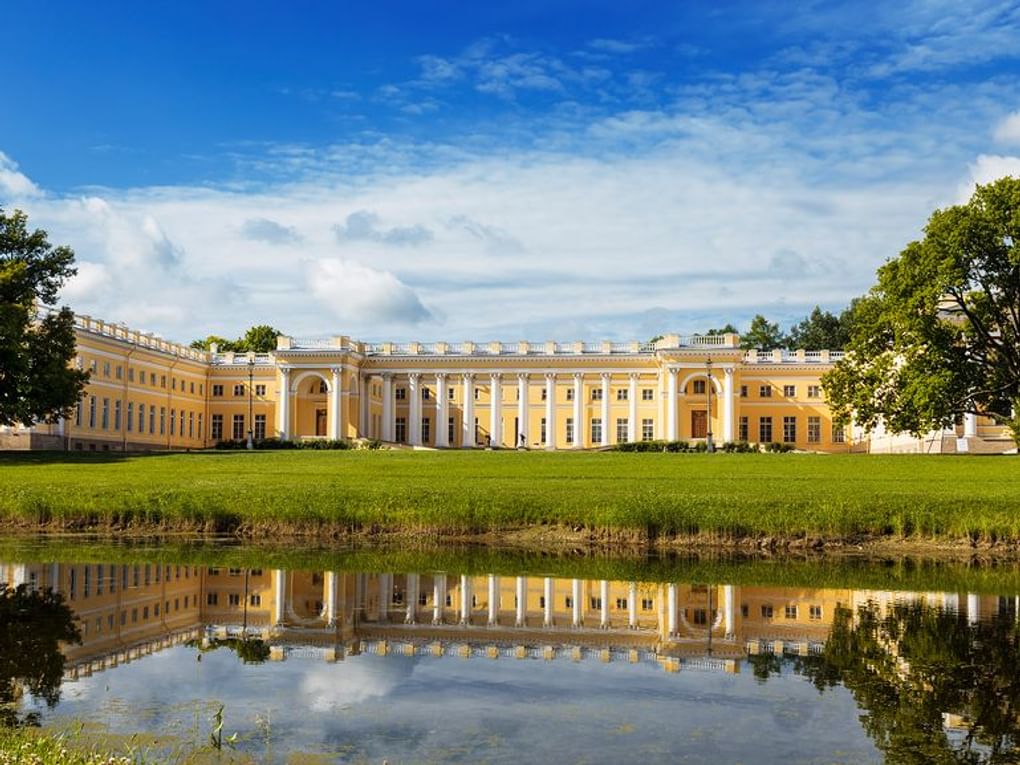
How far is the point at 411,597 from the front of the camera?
20.7 metres

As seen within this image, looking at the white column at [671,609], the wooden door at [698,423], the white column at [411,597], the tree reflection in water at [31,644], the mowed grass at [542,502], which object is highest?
the wooden door at [698,423]

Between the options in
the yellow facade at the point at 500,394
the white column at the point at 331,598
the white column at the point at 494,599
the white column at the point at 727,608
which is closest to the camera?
the white column at the point at 727,608

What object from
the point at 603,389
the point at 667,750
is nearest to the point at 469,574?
the point at 667,750

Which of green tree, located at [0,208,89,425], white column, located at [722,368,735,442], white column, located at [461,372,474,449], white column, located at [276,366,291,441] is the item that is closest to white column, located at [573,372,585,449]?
white column, located at [461,372,474,449]

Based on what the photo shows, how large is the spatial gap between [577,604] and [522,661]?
195 inches

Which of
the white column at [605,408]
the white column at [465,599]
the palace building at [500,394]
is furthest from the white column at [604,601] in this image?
the white column at [605,408]

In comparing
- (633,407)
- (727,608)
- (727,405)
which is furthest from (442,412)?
(727,608)

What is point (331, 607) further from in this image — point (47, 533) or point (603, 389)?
point (603, 389)

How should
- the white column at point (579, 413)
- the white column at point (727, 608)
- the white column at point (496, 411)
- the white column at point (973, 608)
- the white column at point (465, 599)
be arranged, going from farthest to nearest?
the white column at point (496, 411) → the white column at point (579, 413) → the white column at point (465, 599) → the white column at point (973, 608) → the white column at point (727, 608)

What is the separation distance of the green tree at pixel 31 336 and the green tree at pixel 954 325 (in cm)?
3543

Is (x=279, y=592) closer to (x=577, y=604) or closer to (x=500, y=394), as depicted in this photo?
(x=577, y=604)

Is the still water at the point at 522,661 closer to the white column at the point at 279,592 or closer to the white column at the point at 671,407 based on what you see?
the white column at the point at 279,592

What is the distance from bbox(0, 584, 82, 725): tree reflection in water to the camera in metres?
12.3

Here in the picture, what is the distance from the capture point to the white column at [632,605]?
61.2ft
